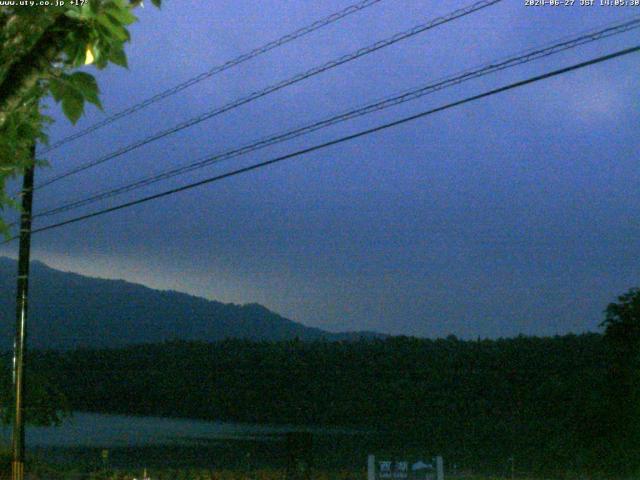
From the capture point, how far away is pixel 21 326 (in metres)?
19.3

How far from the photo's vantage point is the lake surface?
4066 centimetres

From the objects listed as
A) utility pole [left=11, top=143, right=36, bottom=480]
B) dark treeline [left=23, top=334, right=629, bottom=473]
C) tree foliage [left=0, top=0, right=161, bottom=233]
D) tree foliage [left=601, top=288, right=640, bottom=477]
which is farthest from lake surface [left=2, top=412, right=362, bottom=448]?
tree foliage [left=0, top=0, right=161, bottom=233]

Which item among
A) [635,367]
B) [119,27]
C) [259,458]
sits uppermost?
[119,27]

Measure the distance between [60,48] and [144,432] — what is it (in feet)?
146

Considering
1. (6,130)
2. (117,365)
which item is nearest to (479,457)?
(6,130)

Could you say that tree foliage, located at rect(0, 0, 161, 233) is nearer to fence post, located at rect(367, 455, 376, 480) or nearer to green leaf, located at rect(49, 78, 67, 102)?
green leaf, located at rect(49, 78, 67, 102)

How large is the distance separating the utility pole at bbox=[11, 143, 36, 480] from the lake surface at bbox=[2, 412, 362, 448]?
1868cm

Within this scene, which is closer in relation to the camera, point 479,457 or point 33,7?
point 33,7

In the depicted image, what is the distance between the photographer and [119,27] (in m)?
3.93

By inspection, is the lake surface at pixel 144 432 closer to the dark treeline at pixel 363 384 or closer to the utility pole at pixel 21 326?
the dark treeline at pixel 363 384

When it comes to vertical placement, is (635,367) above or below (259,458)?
above

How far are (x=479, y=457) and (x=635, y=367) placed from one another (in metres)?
14.6

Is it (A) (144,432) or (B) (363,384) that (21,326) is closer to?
(A) (144,432)

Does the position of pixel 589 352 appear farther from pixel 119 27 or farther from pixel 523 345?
pixel 119 27
